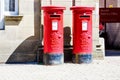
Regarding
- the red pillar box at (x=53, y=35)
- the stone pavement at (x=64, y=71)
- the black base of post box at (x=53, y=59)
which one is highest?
the red pillar box at (x=53, y=35)

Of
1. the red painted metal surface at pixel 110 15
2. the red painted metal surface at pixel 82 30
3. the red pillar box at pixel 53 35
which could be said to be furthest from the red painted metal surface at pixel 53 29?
the red painted metal surface at pixel 110 15

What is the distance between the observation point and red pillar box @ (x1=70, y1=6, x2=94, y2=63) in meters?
13.0

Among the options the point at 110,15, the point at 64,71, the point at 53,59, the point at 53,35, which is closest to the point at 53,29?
the point at 53,35

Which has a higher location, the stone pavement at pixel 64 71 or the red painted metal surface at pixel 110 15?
the red painted metal surface at pixel 110 15

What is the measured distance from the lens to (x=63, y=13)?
43.7ft

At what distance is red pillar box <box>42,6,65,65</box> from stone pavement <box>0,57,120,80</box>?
30cm

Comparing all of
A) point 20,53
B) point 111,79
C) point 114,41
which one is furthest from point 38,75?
point 114,41

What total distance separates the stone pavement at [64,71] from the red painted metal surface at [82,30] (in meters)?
0.48

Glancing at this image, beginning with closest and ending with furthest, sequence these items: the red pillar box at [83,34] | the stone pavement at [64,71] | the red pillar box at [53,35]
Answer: the stone pavement at [64,71] < the red pillar box at [53,35] < the red pillar box at [83,34]

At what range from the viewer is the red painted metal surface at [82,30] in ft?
42.7

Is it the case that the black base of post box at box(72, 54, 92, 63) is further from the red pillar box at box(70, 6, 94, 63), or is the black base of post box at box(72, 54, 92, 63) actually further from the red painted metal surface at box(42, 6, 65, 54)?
the red painted metal surface at box(42, 6, 65, 54)

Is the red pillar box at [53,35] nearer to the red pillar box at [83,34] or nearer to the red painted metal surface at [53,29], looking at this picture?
the red painted metal surface at [53,29]

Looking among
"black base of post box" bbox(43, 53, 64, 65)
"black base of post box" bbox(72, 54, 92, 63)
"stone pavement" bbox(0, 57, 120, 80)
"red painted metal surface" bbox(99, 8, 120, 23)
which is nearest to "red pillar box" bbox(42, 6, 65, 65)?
"black base of post box" bbox(43, 53, 64, 65)

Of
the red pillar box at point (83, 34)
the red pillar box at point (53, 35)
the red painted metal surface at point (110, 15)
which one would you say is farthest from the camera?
the red painted metal surface at point (110, 15)
